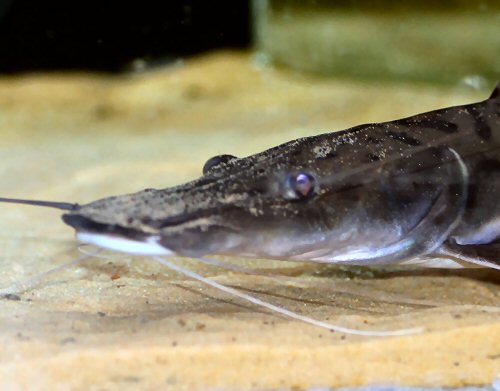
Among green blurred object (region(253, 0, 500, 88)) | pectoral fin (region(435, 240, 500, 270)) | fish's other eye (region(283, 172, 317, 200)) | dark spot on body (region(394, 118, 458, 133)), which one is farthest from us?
green blurred object (region(253, 0, 500, 88))

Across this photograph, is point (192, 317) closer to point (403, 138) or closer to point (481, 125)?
point (403, 138)

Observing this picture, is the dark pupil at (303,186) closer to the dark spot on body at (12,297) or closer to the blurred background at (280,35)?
the dark spot on body at (12,297)

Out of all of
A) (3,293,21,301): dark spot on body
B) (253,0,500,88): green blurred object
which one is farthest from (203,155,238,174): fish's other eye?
(253,0,500,88): green blurred object

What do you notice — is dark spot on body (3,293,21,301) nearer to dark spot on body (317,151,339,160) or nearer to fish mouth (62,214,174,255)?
fish mouth (62,214,174,255)

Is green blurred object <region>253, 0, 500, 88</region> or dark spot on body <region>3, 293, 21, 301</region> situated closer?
dark spot on body <region>3, 293, 21, 301</region>

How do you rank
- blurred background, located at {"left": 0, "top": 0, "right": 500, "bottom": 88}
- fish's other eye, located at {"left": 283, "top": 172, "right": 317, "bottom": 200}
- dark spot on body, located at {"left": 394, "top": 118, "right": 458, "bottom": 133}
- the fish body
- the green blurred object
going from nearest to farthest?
1. the fish body
2. fish's other eye, located at {"left": 283, "top": 172, "right": 317, "bottom": 200}
3. dark spot on body, located at {"left": 394, "top": 118, "right": 458, "bottom": 133}
4. blurred background, located at {"left": 0, "top": 0, "right": 500, "bottom": 88}
5. the green blurred object

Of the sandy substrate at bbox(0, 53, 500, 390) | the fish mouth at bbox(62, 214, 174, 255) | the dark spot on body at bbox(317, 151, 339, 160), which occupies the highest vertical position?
the dark spot on body at bbox(317, 151, 339, 160)

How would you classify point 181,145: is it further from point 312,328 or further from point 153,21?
point 312,328

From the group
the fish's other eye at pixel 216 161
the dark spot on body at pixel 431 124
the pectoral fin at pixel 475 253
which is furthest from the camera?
the dark spot on body at pixel 431 124

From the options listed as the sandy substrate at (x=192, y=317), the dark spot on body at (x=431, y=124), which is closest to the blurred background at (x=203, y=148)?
the sandy substrate at (x=192, y=317)
